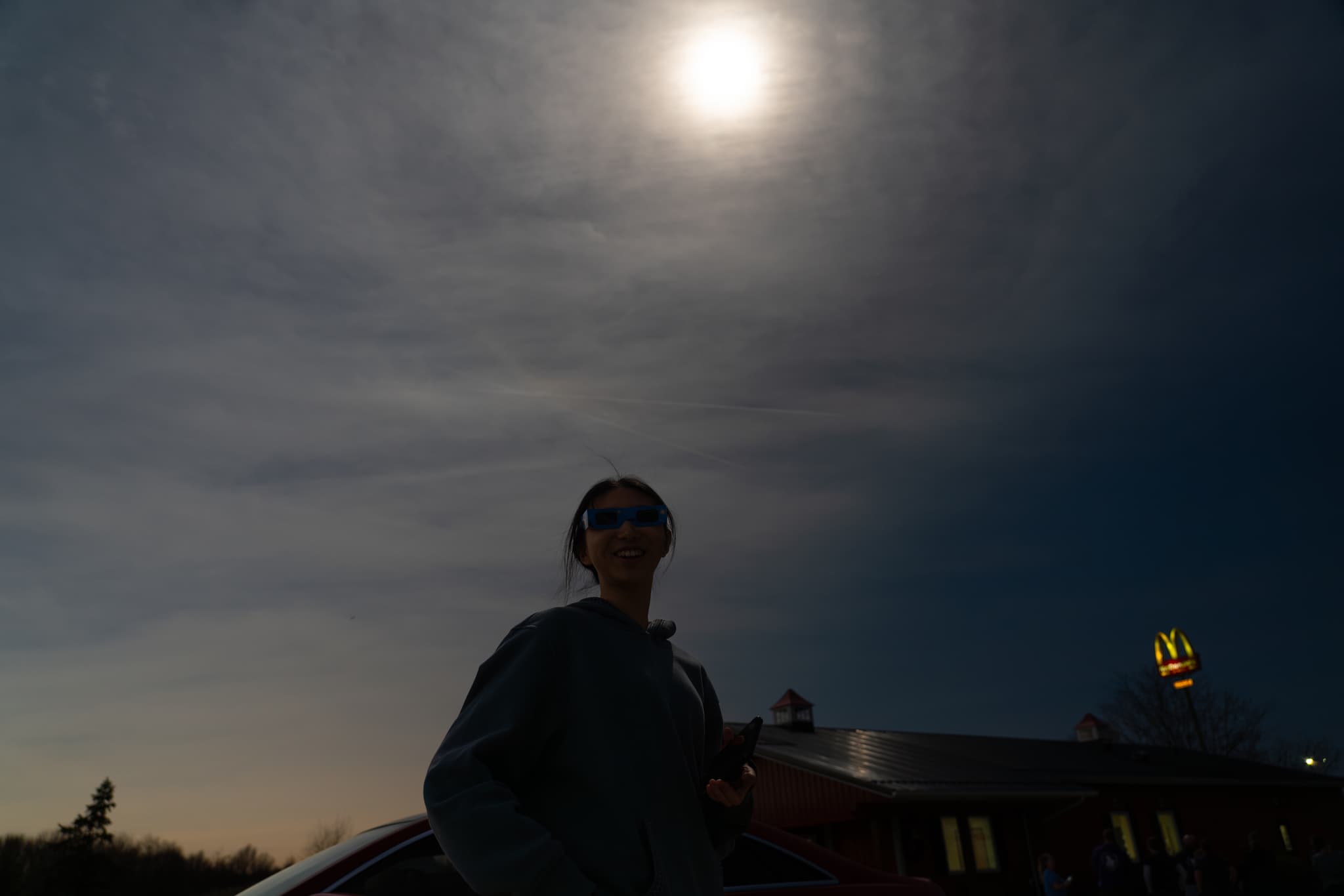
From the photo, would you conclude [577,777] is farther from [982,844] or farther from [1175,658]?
[1175,658]

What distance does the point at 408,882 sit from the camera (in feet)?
9.93

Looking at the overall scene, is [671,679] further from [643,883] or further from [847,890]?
[847,890]

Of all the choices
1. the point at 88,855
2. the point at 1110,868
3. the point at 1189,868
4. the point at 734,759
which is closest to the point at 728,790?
the point at 734,759

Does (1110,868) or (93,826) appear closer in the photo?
(1110,868)

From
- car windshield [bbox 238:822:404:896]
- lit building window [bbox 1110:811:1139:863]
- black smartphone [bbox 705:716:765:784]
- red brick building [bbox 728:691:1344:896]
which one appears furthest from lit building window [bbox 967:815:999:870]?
black smartphone [bbox 705:716:765:784]

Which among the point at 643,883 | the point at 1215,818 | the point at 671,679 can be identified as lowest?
the point at 643,883

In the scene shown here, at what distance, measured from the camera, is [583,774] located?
5.22 ft

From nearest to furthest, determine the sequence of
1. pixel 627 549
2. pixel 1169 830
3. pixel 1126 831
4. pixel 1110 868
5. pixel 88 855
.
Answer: pixel 627 549 < pixel 1110 868 < pixel 1126 831 < pixel 1169 830 < pixel 88 855

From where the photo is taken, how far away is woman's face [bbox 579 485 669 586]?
79.4 inches

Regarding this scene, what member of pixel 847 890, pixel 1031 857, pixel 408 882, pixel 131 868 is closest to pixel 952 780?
pixel 1031 857

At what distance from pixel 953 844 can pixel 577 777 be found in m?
20.4

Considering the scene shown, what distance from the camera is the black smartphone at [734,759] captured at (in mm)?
1771

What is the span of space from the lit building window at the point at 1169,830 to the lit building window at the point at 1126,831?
4.55 ft

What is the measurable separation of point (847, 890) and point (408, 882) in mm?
1951
